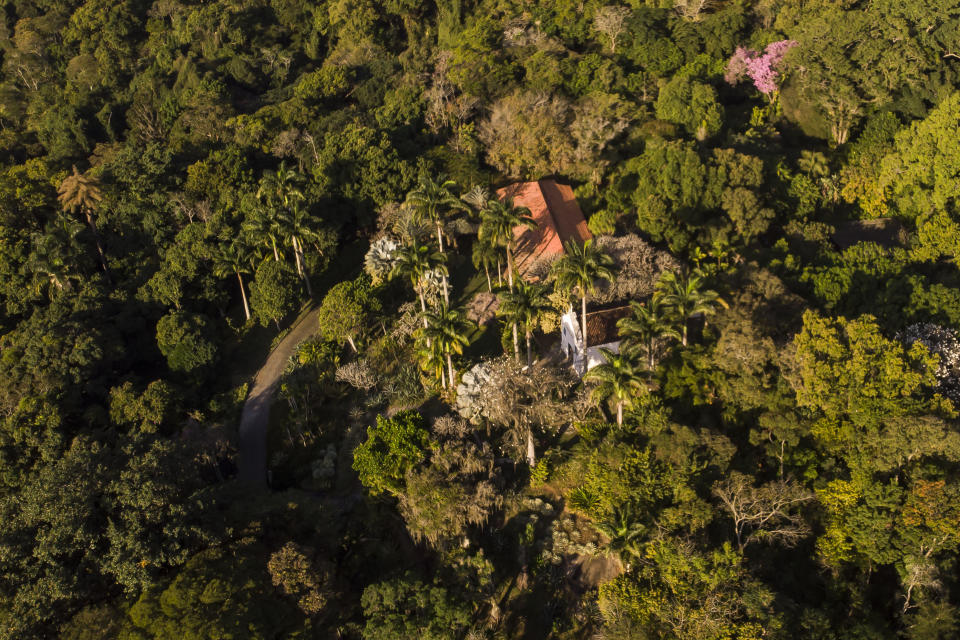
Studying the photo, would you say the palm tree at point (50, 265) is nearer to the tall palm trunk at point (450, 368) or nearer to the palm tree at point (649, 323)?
the tall palm trunk at point (450, 368)

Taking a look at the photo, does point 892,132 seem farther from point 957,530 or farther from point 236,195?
point 236,195

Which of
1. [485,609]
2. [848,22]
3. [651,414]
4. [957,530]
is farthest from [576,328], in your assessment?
[848,22]

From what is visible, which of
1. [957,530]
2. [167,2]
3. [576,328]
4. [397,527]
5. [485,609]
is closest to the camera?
[957,530]

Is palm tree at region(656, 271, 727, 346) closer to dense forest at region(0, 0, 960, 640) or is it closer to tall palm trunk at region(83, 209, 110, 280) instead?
dense forest at region(0, 0, 960, 640)

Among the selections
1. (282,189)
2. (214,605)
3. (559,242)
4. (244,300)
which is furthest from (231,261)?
(214,605)

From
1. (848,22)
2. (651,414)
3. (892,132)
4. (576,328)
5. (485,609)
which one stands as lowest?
(485,609)

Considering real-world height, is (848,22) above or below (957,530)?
above
